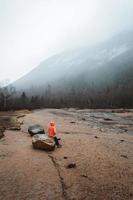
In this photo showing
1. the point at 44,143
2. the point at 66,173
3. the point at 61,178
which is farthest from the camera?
the point at 44,143

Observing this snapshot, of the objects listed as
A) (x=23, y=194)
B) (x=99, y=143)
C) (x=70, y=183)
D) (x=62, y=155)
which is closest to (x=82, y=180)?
(x=70, y=183)

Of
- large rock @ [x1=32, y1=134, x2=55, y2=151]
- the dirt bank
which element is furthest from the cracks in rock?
large rock @ [x1=32, y1=134, x2=55, y2=151]

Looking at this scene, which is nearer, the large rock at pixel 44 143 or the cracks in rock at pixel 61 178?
the cracks in rock at pixel 61 178

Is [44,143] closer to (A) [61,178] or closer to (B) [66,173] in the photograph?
(B) [66,173]

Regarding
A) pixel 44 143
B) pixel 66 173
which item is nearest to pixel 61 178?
pixel 66 173

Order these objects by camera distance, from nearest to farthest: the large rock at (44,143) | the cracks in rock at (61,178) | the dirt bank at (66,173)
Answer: the cracks in rock at (61,178) < the dirt bank at (66,173) < the large rock at (44,143)

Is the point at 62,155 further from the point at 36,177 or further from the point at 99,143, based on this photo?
the point at 99,143

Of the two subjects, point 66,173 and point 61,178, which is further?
point 66,173

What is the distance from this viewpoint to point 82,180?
11.1 metres

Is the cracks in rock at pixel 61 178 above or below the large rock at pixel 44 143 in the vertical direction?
below

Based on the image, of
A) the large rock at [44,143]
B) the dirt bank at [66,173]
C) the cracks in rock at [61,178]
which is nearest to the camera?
the cracks in rock at [61,178]

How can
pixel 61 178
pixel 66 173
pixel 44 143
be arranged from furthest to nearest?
pixel 44 143
pixel 66 173
pixel 61 178

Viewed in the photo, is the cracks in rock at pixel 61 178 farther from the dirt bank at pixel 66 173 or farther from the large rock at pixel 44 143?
the large rock at pixel 44 143

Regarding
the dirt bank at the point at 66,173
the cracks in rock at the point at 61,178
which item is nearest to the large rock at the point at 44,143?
the dirt bank at the point at 66,173
